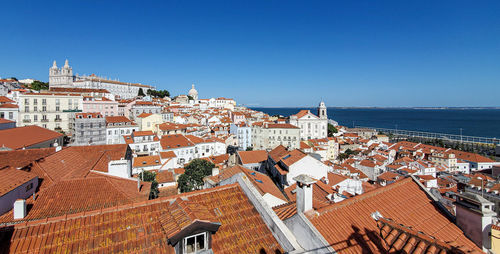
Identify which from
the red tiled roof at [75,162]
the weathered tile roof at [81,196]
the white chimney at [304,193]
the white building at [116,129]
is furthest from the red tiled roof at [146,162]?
the white chimney at [304,193]

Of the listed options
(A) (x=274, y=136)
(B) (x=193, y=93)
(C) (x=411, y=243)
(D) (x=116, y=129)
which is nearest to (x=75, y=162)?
(C) (x=411, y=243)

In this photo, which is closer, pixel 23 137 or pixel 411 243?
pixel 411 243

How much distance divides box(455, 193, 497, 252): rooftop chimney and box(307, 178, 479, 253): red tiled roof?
16cm

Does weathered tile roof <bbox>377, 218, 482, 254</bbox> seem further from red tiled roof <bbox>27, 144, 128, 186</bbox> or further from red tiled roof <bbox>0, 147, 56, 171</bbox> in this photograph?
red tiled roof <bbox>0, 147, 56, 171</bbox>

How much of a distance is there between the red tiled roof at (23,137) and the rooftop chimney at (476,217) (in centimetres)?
2474

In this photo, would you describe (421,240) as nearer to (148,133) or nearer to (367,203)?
(367,203)

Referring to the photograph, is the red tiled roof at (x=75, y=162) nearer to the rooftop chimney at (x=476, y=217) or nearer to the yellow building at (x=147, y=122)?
the rooftop chimney at (x=476, y=217)

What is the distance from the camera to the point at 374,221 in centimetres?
514

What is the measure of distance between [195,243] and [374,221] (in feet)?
12.9

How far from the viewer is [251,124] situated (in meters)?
62.0

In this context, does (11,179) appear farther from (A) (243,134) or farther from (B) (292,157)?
(A) (243,134)

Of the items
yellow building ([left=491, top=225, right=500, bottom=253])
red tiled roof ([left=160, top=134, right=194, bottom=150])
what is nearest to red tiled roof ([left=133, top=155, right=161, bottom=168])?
red tiled roof ([left=160, top=134, right=194, bottom=150])

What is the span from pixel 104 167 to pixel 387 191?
13137 mm

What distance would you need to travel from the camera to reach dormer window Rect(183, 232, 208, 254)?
3.79 m
